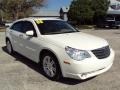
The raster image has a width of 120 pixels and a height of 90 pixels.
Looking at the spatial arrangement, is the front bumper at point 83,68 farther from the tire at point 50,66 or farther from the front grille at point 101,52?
the tire at point 50,66

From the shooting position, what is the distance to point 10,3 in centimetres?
3494

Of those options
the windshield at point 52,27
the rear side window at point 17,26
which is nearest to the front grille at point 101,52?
the windshield at point 52,27

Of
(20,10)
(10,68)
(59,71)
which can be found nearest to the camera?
(59,71)

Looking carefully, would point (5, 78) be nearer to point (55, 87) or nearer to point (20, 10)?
point (55, 87)

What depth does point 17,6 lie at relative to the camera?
3675cm

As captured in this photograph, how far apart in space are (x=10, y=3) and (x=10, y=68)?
28.9m

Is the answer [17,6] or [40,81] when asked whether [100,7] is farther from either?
[40,81]

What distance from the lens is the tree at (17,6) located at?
35156mm

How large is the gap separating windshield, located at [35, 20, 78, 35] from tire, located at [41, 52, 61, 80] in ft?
2.96

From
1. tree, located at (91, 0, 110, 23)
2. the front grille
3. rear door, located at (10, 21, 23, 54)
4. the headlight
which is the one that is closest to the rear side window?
rear door, located at (10, 21, 23, 54)

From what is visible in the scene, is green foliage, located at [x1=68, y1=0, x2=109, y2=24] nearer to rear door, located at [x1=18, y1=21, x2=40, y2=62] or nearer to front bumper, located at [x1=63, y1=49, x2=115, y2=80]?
rear door, located at [x1=18, y1=21, x2=40, y2=62]

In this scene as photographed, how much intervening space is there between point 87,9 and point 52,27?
26764mm

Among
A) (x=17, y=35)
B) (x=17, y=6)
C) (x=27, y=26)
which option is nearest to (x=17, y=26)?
(x=17, y=35)

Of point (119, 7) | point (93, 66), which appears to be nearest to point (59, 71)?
point (93, 66)
